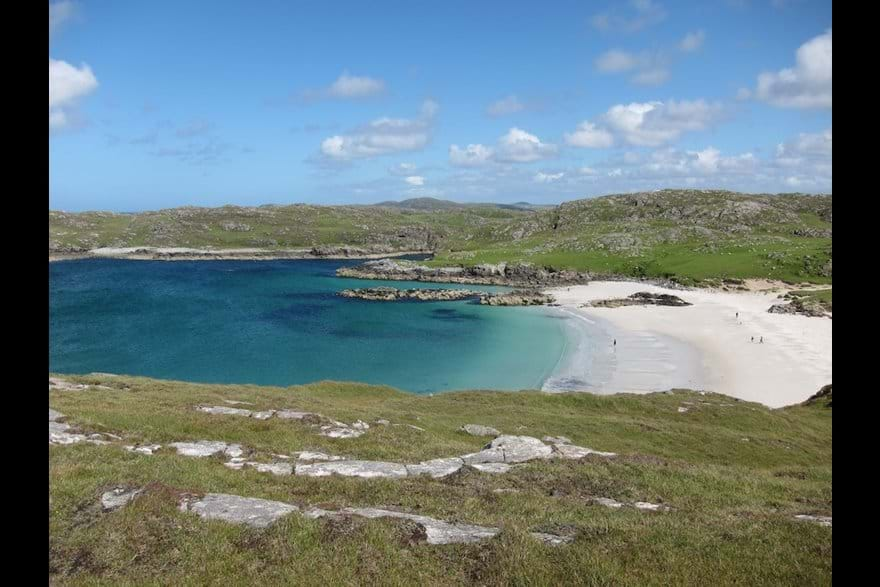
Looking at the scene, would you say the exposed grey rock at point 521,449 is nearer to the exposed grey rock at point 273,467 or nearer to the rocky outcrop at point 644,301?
the exposed grey rock at point 273,467

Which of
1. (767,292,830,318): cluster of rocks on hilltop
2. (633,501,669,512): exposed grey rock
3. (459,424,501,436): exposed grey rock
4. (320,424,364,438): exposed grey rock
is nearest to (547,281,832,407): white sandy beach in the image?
(767,292,830,318): cluster of rocks on hilltop

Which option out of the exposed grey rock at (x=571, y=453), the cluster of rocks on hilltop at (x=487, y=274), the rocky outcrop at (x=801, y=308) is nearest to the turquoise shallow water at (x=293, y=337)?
the cluster of rocks on hilltop at (x=487, y=274)

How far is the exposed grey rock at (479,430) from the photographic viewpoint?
31.7 meters

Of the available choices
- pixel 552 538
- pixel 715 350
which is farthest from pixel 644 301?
pixel 552 538

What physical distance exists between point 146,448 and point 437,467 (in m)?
11.8

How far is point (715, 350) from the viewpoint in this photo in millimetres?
78812

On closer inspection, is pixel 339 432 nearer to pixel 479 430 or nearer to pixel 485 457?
pixel 485 457

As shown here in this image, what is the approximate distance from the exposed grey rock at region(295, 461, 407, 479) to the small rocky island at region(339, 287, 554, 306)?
103 meters

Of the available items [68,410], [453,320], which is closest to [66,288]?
[453,320]

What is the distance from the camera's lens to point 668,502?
1806cm

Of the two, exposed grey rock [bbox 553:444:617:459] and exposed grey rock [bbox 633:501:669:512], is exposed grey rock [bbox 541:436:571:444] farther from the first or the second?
exposed grey rock [bbox 633:501:669:512]

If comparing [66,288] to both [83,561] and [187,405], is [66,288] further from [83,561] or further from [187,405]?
[83,561]

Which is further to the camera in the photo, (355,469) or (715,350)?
(715,350)

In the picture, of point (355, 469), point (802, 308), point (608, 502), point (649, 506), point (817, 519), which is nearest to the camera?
point (817, 519)
